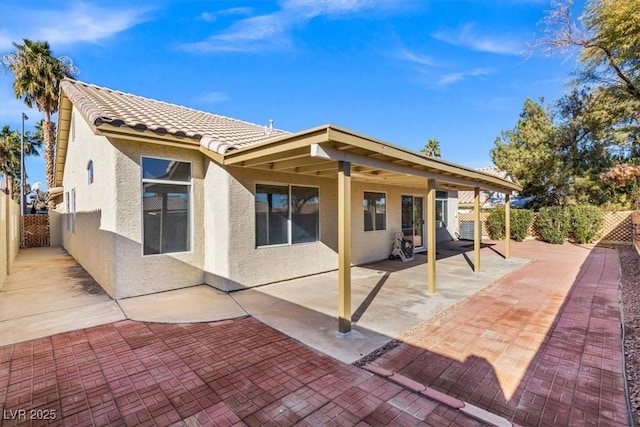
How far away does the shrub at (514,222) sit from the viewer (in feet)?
57.8

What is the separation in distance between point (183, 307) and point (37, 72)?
20.8 m

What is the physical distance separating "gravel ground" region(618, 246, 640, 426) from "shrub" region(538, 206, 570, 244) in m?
6.08

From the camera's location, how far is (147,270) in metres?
6.76

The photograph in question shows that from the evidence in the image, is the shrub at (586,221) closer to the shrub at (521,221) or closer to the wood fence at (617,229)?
the wood fence at (617,229)

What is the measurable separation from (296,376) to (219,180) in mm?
4910

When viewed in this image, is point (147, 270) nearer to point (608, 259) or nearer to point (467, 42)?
point (467, 42)

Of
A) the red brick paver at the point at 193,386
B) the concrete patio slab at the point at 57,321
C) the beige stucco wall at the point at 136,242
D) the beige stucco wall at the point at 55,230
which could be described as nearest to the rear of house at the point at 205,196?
the beige stucco wall at the point at 136,242

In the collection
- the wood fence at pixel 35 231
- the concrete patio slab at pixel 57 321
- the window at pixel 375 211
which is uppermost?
the window at pixel 375 211

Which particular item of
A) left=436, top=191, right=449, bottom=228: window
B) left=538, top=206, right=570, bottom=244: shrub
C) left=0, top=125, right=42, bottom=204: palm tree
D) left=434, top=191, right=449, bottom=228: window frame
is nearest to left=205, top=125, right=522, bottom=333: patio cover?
left=436, top=191, right=449, bottom=228: window

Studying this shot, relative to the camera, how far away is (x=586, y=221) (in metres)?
15.9

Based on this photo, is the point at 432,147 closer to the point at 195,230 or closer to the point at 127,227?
the point at 195,230

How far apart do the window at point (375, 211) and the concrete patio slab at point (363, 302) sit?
6.09 feet

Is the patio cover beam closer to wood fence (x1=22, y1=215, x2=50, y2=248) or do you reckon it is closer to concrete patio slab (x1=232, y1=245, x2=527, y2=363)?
concrete patio slab (x1=232, y1=245, x2=527, y2=363)

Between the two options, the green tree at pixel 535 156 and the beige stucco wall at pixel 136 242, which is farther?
the green tree at pixel 535 156
